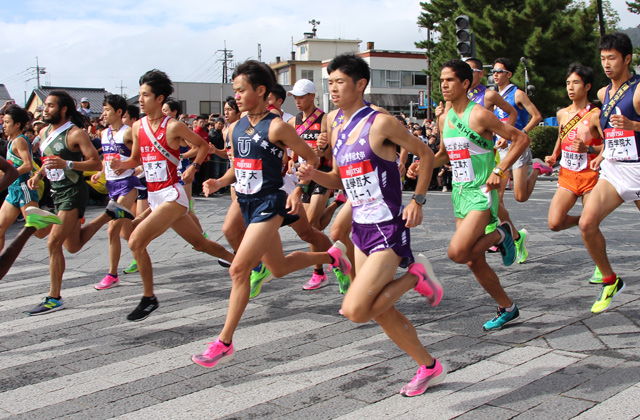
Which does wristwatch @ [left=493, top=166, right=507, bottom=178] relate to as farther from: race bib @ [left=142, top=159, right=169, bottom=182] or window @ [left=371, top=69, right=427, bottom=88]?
window @ [left=371, top=69, right=427, bottom=88]

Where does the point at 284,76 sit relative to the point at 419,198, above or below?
above

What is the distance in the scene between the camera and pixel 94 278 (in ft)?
25.3

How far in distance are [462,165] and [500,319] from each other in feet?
3.90

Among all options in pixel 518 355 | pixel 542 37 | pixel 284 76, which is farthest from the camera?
pixel 284 76

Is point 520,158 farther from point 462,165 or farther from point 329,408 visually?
point 329,408

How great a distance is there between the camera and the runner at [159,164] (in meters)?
5.76

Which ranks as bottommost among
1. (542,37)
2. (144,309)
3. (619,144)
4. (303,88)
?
(144,309)

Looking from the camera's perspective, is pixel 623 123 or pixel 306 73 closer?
pixel 623 123

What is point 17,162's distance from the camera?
26.5 ft

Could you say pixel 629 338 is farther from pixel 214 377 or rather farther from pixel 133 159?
pixel 133 159

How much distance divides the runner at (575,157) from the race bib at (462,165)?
5.42ft

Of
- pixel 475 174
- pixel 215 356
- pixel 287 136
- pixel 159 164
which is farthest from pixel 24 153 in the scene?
pixel 475 174

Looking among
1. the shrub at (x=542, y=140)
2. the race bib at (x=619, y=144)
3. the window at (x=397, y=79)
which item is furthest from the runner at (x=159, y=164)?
the window at (x=397, y=79)

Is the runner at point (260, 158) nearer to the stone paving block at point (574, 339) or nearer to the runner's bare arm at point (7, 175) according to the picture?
the runner's bare arm at point (7, 175)
